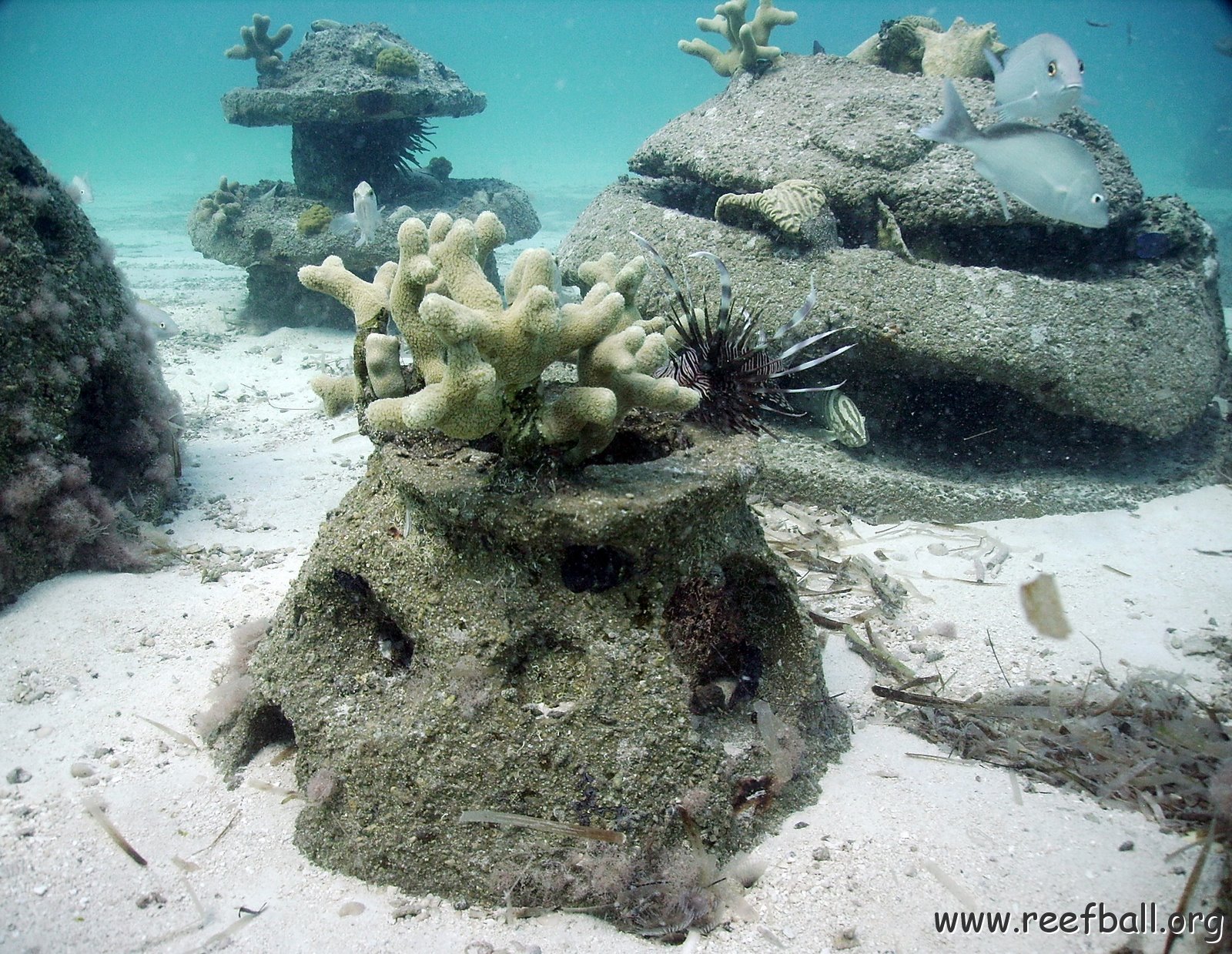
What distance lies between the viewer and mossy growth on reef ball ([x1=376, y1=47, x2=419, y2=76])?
8.52 metres

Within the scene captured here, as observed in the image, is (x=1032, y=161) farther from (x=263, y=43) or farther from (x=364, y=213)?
(x=263, y=43)

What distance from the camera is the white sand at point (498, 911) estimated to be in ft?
6.09

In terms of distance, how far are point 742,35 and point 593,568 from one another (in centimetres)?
609

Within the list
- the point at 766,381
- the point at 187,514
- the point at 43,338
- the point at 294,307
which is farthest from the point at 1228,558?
the point at 294,307

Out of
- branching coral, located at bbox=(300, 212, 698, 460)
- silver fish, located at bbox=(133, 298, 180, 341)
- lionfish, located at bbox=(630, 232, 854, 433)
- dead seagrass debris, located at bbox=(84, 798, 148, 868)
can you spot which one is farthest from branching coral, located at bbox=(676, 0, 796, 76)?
dead seagrass debris, located at bbox=(84, 798, 148, 868)

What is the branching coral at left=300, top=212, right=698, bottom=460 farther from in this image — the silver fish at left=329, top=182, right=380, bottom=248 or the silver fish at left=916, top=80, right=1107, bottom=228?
the silver fish at left=329, top=182, right=380, bottom=248

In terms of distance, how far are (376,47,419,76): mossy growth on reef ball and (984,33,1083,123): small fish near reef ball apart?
751cm

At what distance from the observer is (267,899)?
1.99 meters

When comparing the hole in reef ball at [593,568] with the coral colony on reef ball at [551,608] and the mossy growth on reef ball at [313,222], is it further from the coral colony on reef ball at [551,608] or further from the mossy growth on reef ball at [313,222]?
the mossy growth on reef ball at [313,222]

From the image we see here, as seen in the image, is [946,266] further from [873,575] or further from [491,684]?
[491,684]

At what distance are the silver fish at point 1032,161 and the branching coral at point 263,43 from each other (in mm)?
9266

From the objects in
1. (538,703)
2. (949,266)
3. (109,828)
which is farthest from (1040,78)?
(109,828)

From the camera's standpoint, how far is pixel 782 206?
4574 mm

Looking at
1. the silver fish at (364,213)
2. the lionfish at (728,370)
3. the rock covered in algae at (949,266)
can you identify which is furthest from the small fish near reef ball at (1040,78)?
the silver fish at (364,213)
